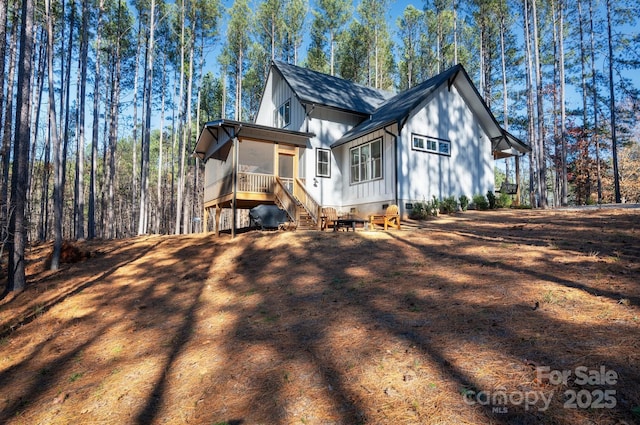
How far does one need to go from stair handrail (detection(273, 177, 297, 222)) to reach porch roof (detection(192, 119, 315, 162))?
2064 mm

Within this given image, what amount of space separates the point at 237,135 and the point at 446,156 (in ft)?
→ 32.7

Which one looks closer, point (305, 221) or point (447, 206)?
point (305, 221)

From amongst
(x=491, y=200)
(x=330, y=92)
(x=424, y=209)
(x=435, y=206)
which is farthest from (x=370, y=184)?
(x=330, y=92)

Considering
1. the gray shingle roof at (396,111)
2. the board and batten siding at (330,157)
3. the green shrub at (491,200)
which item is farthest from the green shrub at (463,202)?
the board and batten siding at (330,157)

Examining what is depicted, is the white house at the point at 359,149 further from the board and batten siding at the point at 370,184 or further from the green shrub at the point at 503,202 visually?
the green shrub at the point at 503,202

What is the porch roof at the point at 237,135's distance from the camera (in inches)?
543

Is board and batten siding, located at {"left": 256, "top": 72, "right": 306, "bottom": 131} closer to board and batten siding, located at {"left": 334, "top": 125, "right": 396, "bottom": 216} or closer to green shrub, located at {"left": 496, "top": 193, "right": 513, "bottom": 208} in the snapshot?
board and batten siding, located at {"left": 334, "top": 125, "right": 396, "bottom": 216}

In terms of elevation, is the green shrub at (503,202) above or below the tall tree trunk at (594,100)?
below

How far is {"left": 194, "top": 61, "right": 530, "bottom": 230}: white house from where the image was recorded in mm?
14547

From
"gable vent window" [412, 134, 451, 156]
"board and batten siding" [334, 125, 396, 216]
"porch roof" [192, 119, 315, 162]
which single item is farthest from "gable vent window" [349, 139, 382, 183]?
"porch roof" [192, 119, 315, 162]

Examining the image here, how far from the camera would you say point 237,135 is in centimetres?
1395

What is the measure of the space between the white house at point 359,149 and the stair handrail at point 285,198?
0.14ft

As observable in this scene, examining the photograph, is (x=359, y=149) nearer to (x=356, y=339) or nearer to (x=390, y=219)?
(x=390, y=219)

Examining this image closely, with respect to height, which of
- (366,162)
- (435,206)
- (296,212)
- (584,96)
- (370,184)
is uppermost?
(584,96)
